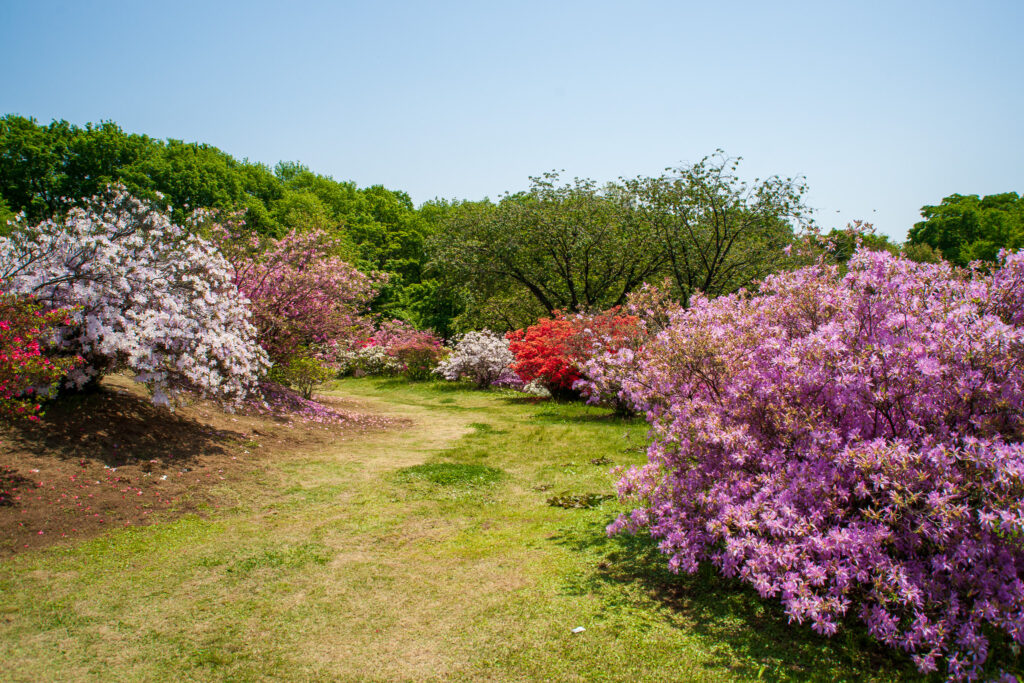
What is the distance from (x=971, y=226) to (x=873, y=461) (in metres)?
60.9

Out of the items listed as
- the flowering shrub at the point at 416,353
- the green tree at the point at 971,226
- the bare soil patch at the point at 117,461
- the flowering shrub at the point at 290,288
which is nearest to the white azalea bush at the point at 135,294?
the bare soil patch at the point at 117,461

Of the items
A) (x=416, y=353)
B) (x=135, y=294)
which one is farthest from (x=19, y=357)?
(x=416, y=353)

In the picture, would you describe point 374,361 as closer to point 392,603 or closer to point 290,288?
point 290,288

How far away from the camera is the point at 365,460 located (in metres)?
9.78

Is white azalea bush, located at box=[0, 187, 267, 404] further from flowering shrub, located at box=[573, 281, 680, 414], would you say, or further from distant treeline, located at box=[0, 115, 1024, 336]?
flowering shrub, located at box=[573, 281, 680, 414]

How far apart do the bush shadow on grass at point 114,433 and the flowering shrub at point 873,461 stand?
6.94 meters

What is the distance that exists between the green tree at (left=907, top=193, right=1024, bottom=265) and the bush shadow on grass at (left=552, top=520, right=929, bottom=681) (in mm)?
52902

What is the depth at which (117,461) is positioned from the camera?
7762 mm

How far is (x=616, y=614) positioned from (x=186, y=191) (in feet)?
158

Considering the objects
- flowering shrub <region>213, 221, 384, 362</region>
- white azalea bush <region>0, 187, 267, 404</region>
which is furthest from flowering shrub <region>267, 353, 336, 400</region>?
white azalea bush <region>0, 187, 267, 404</region>

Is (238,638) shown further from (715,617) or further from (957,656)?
(957,656)

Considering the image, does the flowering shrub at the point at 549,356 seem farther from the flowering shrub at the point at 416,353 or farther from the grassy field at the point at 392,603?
the grassy field at the point at 392,603

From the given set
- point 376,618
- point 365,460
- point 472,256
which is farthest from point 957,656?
point 472,256

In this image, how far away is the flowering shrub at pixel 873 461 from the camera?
3.32m
